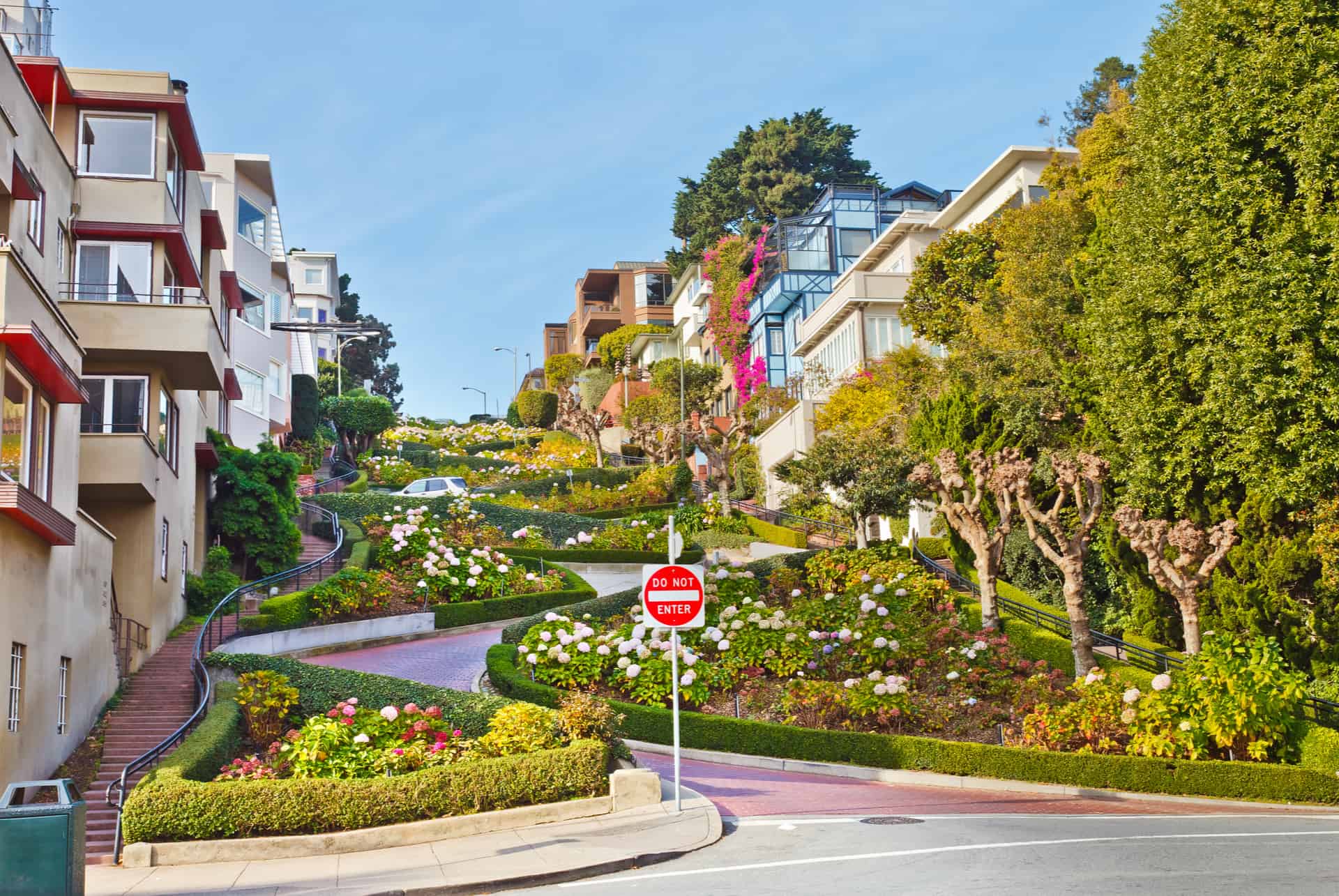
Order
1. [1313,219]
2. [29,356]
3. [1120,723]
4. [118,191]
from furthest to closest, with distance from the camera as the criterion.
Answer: [118,191]
[1313,219]
[1120,723]
[29,356]

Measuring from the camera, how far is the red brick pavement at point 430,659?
26031 mm

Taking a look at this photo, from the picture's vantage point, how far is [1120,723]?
20562 mm

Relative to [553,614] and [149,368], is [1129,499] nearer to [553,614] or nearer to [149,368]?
[553,614]

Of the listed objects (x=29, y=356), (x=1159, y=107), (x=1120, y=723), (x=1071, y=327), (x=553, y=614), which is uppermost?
(x=1159, y=107)

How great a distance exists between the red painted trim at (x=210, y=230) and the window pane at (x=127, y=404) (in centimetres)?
644

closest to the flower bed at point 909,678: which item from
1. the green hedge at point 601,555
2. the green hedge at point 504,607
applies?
the green hedge at point 504,607

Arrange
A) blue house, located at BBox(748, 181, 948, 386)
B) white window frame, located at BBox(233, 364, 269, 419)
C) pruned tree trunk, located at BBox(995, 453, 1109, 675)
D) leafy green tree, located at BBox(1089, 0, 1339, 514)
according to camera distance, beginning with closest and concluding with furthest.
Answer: leafy green tree, located at BBox(1089, 0, 1339, 514)
pruned tree trunk, located at BBox(995, 453, 1109, 675)
white window frame, located at BBox(233, 364, 269, 419)
blue house, located at BBox(748, 181, 948, 386)

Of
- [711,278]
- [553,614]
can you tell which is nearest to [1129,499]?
[553,614]

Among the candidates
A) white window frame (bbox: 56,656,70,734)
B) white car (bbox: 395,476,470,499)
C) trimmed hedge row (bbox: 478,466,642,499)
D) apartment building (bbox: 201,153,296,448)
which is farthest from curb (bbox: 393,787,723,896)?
trimmed hedge row (bbox: 478,466,642,499)

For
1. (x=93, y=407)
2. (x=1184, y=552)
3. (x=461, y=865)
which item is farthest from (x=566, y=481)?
(x=461, y=865)

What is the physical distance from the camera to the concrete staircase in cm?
1616

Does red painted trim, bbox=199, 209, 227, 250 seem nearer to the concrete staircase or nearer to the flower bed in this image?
the concrete staircase

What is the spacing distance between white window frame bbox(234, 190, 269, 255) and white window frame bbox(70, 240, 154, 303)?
19120 mm

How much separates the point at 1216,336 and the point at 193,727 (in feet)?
62.4
